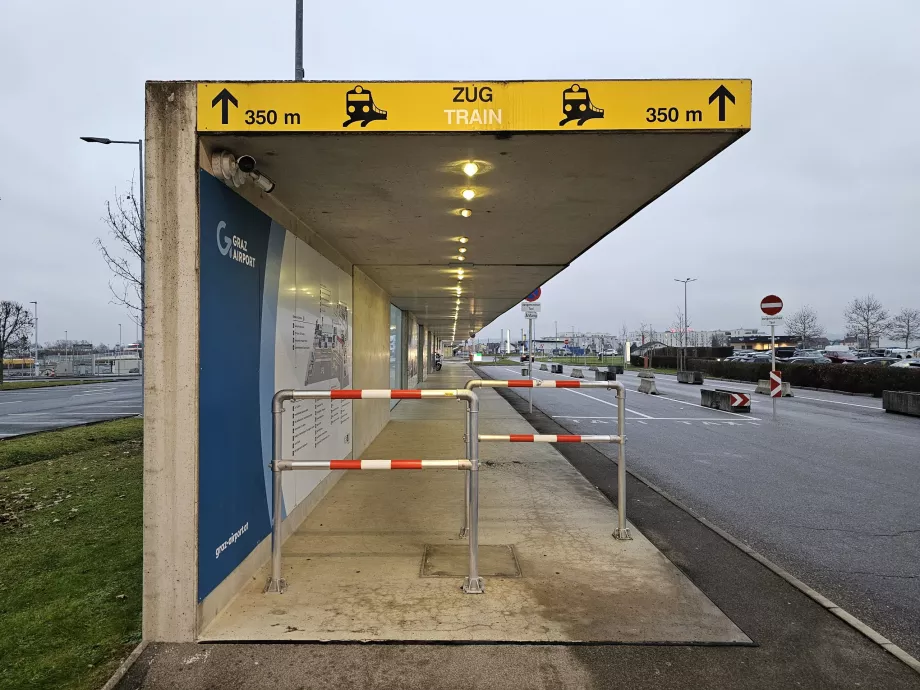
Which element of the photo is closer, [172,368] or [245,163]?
[172,368]

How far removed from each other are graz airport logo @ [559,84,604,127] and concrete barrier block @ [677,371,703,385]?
25143mm

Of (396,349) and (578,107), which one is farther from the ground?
(578,107)

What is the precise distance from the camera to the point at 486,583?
3504 mm

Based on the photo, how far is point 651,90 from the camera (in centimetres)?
287

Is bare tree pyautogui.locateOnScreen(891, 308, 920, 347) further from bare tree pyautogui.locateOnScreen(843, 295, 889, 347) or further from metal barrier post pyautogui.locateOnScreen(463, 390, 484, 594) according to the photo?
metal barrier post pyautogui.locateOnScreen(463, 390, 484, 594)

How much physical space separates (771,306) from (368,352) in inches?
459

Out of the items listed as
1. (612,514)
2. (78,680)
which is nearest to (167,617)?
(78,680)

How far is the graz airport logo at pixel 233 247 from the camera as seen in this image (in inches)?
125

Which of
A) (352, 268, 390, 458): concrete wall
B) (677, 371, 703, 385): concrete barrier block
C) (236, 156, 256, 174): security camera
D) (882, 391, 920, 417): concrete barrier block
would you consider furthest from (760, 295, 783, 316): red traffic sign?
A: (236, 156, 256, 174): security camera

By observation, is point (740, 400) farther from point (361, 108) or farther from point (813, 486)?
point (361, 108)

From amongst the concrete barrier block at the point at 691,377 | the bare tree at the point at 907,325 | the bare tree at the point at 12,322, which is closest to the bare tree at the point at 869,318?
the bare tree at the point at 907,325

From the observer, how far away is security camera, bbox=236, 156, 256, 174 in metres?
3.08

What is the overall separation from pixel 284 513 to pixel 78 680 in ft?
6.02

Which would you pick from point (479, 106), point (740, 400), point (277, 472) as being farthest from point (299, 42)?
point (740, 400)
